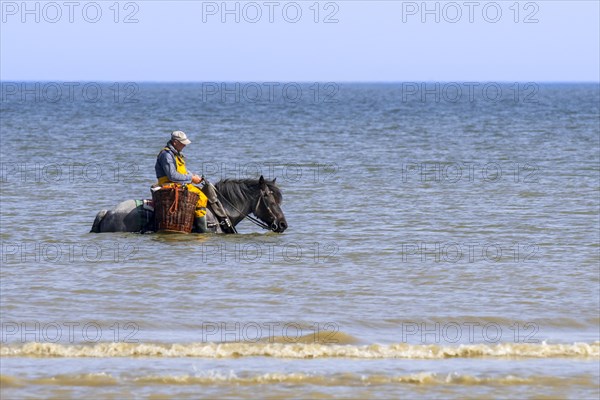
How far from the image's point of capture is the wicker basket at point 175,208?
14742 mm

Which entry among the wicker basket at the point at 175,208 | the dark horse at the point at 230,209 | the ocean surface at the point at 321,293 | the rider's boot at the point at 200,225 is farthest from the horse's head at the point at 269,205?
the wicker basket at the point at 175,208

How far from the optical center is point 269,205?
51.2 ft

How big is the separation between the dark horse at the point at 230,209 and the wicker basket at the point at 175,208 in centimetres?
35

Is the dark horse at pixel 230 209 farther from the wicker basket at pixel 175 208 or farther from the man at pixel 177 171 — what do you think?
the wicker basket at pixel 175 208

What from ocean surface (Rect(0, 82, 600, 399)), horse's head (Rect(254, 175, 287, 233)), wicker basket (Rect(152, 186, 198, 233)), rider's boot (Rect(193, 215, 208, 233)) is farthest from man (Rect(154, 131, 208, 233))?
horse's head (Rect(254, 175, 287, 233))

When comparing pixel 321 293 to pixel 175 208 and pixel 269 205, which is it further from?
pixel 269 205

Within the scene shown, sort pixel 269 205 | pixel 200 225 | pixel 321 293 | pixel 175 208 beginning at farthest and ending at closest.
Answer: pixel 269 205, pixel 200 225, pixel 175 208, pixel 321 293

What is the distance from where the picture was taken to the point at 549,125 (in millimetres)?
53812

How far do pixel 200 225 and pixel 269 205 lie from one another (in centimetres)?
106

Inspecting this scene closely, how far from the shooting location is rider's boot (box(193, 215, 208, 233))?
598 inches

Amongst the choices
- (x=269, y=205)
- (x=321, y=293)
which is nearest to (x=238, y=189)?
(x=269, y=205)

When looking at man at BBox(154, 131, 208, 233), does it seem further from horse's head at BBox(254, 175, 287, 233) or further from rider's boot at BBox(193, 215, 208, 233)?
horse's head at BBox(254, 175, 287, 233)

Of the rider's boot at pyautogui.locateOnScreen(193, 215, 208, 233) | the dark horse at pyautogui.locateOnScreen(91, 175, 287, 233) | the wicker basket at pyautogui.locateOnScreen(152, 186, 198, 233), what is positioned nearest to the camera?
the wicker basket at pyautogui.locateOnScreen(152, 186, 198, 233)

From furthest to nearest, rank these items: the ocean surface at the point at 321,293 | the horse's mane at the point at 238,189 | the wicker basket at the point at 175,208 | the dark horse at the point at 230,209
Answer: the horse's mane at the point at 238,189, the dark horse at the point at 230,209, the wicker basket at the point at 175,208, the ocean surface at the point at 321,293
